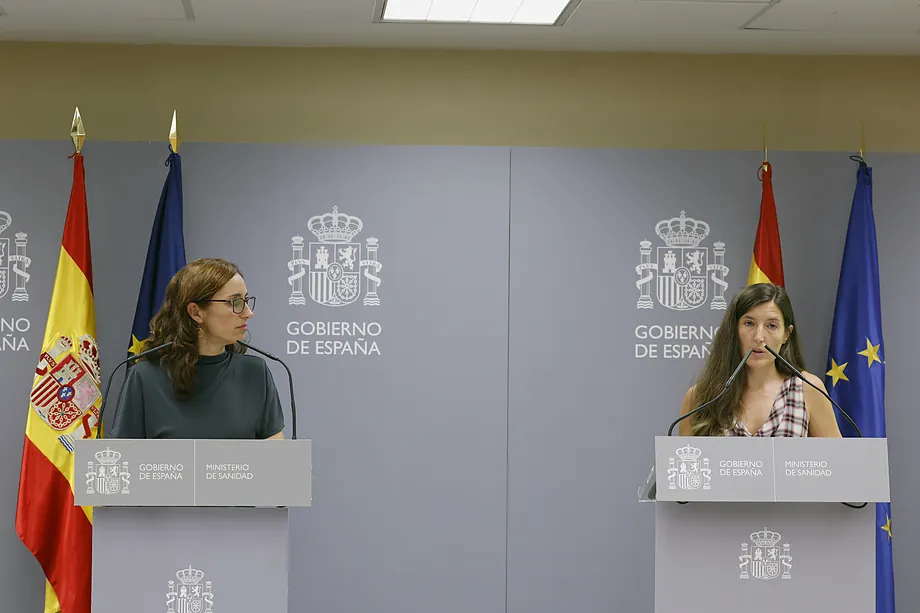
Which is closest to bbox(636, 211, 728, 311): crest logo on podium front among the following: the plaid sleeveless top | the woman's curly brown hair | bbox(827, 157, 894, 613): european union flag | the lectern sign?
bbox(827, 157, 894, 613): european union flag

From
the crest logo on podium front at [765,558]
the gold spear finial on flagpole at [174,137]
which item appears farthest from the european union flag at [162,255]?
the crest logo on podium front at [765,558]

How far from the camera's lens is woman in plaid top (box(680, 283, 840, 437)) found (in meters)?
2.44

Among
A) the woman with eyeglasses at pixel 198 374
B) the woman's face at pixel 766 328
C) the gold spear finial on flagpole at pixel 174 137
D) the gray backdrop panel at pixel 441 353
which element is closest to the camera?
the woman with eyeglasses at pixel 198 374

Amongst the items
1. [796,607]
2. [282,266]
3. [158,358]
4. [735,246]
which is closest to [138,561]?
[158,358]

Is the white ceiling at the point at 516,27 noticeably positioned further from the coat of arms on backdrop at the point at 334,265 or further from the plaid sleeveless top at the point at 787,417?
the plaid sleeveless top at the point at 787,417

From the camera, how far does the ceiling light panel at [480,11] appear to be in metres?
3.34

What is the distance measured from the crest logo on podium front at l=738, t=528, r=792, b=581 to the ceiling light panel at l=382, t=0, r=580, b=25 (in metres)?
2.06

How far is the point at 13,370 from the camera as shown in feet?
11.4

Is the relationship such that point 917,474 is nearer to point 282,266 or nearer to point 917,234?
point 917,234

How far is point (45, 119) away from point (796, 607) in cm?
334

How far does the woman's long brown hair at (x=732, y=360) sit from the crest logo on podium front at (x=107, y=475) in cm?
142

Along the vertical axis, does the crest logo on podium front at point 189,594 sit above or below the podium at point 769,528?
below

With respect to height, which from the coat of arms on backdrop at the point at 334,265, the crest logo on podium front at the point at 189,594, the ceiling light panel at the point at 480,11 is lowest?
the crest logo on podium front at the point at 189,594

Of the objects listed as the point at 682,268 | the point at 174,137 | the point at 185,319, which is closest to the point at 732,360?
the point at 682,268
